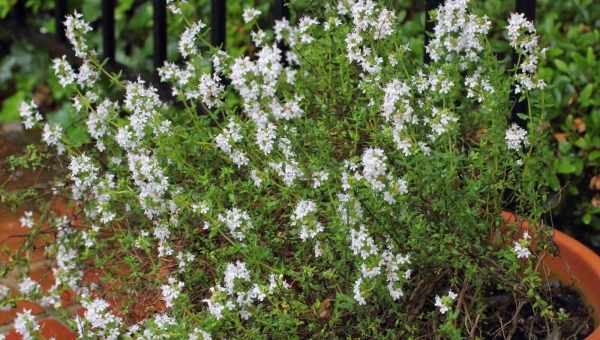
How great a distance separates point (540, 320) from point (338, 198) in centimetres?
56

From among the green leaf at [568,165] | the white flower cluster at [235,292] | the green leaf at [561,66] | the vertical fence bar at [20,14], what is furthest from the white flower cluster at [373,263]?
the vertical fence bar at [20,14]

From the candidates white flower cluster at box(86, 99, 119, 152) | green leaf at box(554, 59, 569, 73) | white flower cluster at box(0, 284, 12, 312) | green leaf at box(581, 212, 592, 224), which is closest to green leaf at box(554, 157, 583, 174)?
green leaf at box(581, 212, 592, 224)

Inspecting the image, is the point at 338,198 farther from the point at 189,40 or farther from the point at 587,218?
the point at 587,218

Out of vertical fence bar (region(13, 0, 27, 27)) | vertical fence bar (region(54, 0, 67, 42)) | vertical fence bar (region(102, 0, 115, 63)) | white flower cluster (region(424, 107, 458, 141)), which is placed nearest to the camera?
white flower cluster (region(424, 107, 458, 141))

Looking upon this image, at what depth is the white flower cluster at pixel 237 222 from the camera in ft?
6.66

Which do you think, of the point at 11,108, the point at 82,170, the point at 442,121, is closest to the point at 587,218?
the point at 442,121

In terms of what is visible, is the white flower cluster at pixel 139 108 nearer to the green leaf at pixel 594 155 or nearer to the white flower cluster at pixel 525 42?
the white flower cluster at pixel 525 42

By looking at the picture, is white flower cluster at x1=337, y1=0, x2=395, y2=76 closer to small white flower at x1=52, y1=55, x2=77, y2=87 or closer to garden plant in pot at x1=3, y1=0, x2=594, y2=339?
garden plant in pot at x1=3, y1=0, x2=594, y2=339

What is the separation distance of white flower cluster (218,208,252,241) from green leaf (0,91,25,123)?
2.70 metres

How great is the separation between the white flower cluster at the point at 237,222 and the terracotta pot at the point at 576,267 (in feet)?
1.91

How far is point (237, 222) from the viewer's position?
2.04m

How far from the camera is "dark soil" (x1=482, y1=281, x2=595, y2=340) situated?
2080 millimetres

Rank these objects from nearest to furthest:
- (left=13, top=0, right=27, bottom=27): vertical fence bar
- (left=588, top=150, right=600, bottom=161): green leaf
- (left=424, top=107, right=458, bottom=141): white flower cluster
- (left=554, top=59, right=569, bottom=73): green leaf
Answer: (left=424, top=107, right=458, bottom=141): white flower cluster < (left=588, top=150, right=600, bottom=161): green leaf < (left=554, top=59, right=569, bottom=73): green leaf < (left=13, top=0, right=27, bottom=27): vertical fence bar

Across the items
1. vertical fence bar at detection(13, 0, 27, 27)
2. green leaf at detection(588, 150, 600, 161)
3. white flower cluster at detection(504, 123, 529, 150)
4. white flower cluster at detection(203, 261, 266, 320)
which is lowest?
white flower cluster at detection(203, 261, 266, 320)
